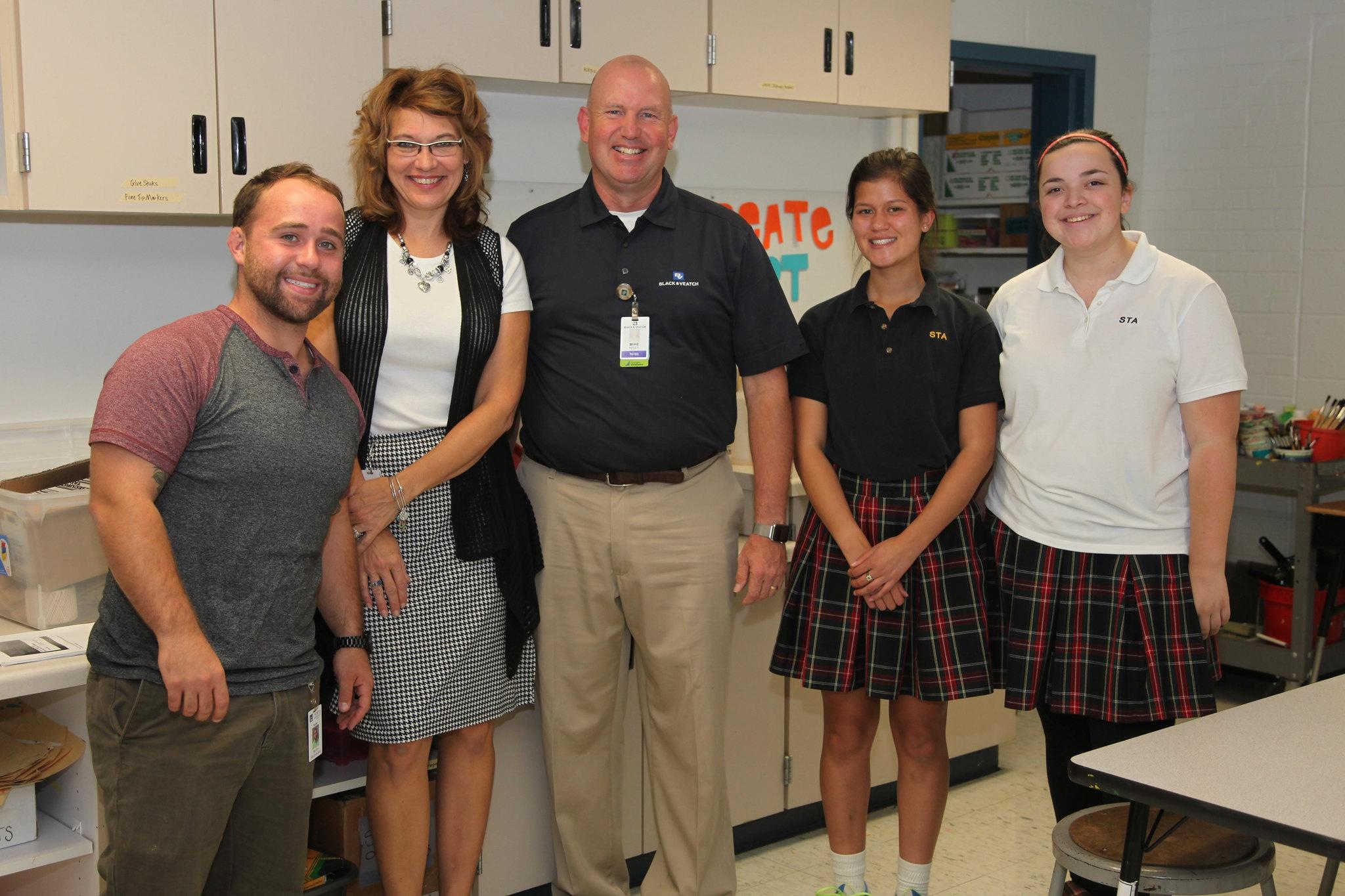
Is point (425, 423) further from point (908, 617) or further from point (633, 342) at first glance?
point (908, 617)

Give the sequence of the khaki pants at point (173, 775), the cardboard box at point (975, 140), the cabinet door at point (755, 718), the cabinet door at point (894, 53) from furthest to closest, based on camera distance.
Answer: the cardboard box at point (975, 140) < the cabinet door at point (894, 53) < the cabinet door at point (755, 718) < the khaki pants at point (173, 775)

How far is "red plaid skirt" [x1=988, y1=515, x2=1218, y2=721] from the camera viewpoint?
2.29 metres

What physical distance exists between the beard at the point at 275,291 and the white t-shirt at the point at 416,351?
1.37 feet

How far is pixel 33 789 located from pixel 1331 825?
2.06 metres

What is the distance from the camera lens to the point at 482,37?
9.70 feet

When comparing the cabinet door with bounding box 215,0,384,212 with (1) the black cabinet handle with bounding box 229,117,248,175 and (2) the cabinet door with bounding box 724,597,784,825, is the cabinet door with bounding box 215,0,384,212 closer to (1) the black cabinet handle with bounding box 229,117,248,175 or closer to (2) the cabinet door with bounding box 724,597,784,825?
(1) the black cabinet handle with bounding box 229,117,248,175

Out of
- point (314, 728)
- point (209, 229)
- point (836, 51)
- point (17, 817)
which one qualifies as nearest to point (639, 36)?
point (836, 51)

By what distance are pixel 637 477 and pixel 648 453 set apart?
6cm

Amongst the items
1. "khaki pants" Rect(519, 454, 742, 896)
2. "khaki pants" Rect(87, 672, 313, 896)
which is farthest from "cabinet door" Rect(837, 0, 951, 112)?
"khaki pants" Rect(87, 672, 313, 896)

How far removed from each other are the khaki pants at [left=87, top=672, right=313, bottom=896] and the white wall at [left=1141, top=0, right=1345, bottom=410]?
438cm

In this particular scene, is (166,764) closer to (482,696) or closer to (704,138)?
(482,696)

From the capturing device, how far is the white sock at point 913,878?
2611 millimetres

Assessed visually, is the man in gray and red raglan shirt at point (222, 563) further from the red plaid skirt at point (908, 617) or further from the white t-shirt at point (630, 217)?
the red plaid skirt at point (908, 617)

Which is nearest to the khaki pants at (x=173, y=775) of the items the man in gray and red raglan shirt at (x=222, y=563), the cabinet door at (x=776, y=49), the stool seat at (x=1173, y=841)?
the man in gray and red raglan shirt at (x=222, y=563)
